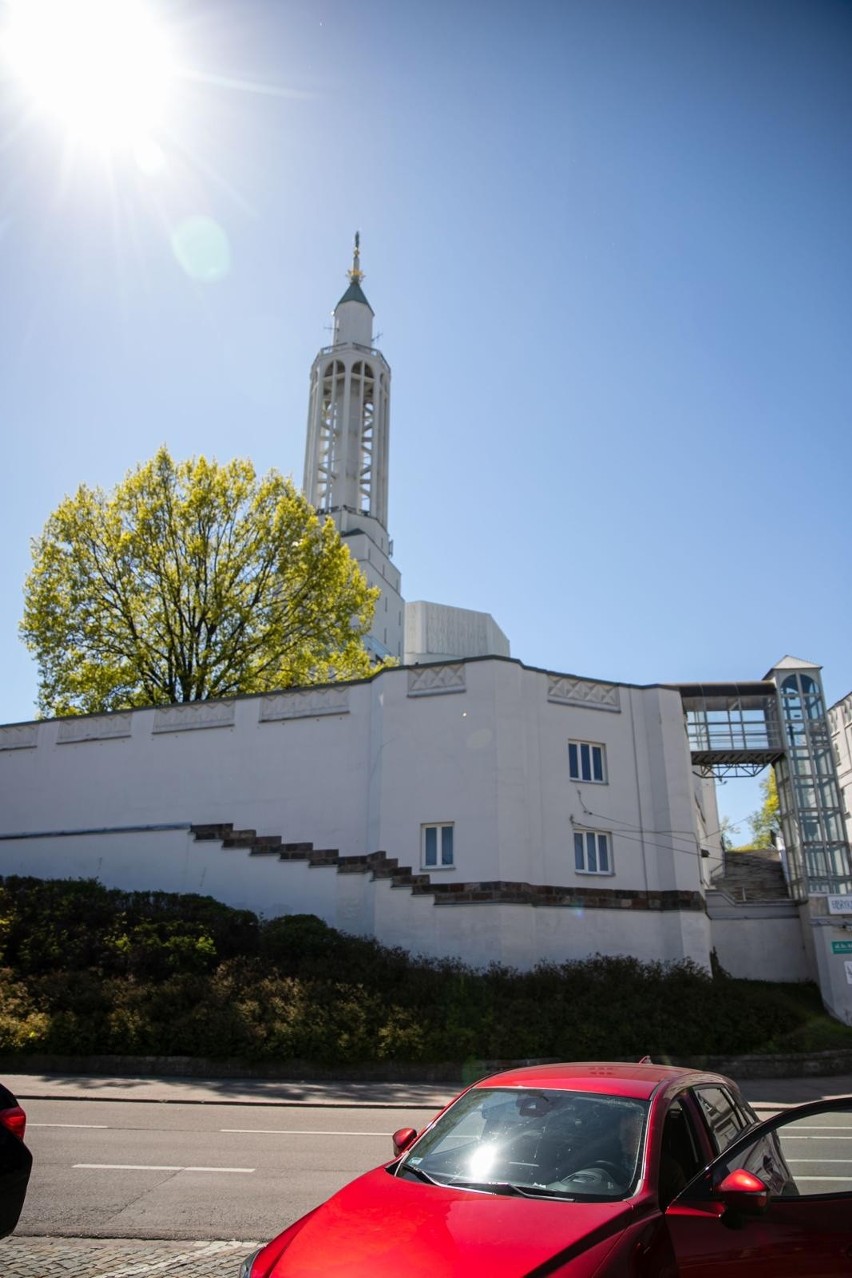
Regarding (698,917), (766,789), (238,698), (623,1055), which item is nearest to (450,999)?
(623,1055)

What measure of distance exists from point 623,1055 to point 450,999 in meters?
3.82

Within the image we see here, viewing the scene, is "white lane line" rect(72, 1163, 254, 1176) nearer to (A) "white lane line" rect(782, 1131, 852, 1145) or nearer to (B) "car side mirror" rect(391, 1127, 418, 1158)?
(B) "car side mirror" rect(391, 1127, 418, 1158)

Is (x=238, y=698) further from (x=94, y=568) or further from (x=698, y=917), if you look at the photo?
(x=698, y=917)

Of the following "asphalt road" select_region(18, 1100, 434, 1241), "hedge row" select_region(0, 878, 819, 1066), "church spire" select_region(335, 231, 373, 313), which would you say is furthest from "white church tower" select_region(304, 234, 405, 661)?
"asphalt road" select_region(18, 1100, 434, 1241)

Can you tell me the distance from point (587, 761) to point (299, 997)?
11.0m

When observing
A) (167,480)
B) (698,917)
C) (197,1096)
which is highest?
(167,480)

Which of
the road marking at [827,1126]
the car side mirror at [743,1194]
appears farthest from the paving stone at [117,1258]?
the road marking at [827,1126]

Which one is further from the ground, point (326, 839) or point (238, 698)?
point (238, 698)

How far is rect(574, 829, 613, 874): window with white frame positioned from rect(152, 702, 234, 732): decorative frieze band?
36.6 feet

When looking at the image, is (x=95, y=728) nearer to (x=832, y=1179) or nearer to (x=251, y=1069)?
(x=251, y=1069)

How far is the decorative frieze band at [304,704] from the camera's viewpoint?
2766 centimetres

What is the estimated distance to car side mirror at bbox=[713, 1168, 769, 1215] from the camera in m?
4.07

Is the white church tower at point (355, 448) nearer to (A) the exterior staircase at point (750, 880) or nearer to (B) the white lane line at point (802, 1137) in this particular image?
(A) the exterior staircase at point (750, 880)

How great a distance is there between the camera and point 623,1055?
62.7ft
